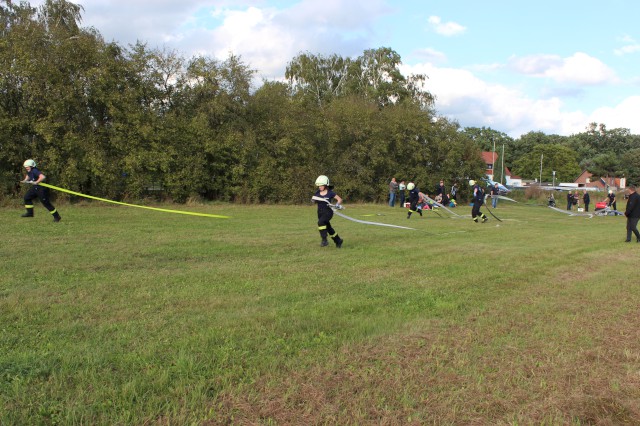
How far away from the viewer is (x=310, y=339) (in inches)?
177

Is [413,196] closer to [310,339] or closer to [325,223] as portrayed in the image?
[325,223]

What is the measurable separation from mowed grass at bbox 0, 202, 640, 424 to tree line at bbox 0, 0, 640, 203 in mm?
13184

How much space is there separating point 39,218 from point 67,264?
27.1 feet

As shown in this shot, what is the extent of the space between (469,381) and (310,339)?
1.53 metres

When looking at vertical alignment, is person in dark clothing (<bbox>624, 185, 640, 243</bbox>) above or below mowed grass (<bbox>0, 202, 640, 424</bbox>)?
above

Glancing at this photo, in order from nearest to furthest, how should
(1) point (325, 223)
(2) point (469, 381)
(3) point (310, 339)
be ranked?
1. (2) point (469, 381)
2. (3) point (310, 339)
3. (1) point (325, 223)

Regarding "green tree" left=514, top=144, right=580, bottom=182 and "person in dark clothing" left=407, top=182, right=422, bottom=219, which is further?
"green tree" left=514, top=144, right=580, bottom=182

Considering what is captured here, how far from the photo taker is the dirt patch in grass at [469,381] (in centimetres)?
321

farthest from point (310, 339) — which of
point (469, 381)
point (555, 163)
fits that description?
point (555, 163)

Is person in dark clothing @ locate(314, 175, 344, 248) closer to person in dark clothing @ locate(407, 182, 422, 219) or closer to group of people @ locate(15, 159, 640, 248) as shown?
group of people @ locate(15, 159, 640, 248)

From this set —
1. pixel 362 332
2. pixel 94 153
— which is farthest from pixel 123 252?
pixel 94 153

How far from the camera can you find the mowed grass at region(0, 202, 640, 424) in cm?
324

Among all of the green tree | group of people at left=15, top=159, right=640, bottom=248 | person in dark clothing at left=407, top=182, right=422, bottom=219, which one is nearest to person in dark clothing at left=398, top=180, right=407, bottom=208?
group of people at left=15, top=159, right=640, bottom=248

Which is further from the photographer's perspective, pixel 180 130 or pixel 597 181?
pixel 597 181
